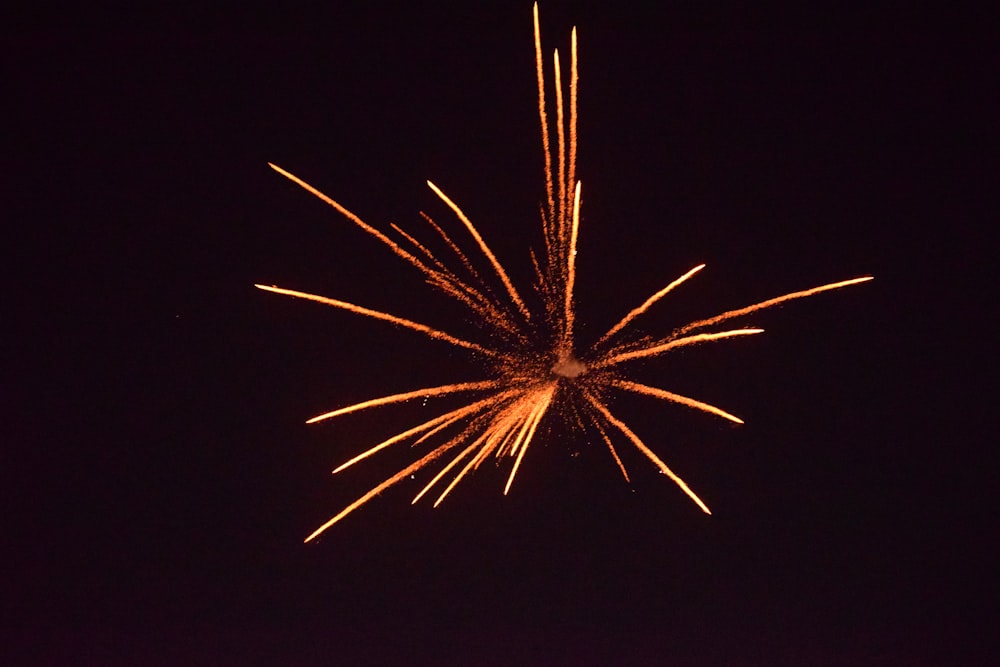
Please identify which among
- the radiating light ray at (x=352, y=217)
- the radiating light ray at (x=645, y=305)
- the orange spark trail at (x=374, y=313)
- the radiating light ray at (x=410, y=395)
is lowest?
the radiating light ray at (x=410, y=395)

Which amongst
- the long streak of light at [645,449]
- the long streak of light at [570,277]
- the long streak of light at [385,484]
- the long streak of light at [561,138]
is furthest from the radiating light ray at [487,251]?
the long streak of light at [385,484]

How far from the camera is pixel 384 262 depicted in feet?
7.61

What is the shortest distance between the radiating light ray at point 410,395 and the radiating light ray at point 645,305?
39 centimetres

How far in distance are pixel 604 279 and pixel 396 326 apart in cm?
69

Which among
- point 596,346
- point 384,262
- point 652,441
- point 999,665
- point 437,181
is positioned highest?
point 437,181

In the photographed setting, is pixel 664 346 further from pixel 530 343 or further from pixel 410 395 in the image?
pixel 410 395

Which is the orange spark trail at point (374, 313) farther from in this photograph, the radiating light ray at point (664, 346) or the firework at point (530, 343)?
the radiating light ray at point (664, 346)

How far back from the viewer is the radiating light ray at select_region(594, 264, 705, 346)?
2.27 m

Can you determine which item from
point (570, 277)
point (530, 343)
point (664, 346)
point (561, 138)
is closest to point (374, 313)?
point (530, 343)

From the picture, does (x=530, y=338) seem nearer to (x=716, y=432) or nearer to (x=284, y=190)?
(x=716, y=432)

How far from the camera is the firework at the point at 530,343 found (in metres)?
2.22

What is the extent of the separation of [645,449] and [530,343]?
0.52m

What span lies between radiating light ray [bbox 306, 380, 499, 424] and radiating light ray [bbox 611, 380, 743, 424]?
41 cm

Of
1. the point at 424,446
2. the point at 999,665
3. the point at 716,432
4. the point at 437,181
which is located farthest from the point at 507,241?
the point at 999,665
